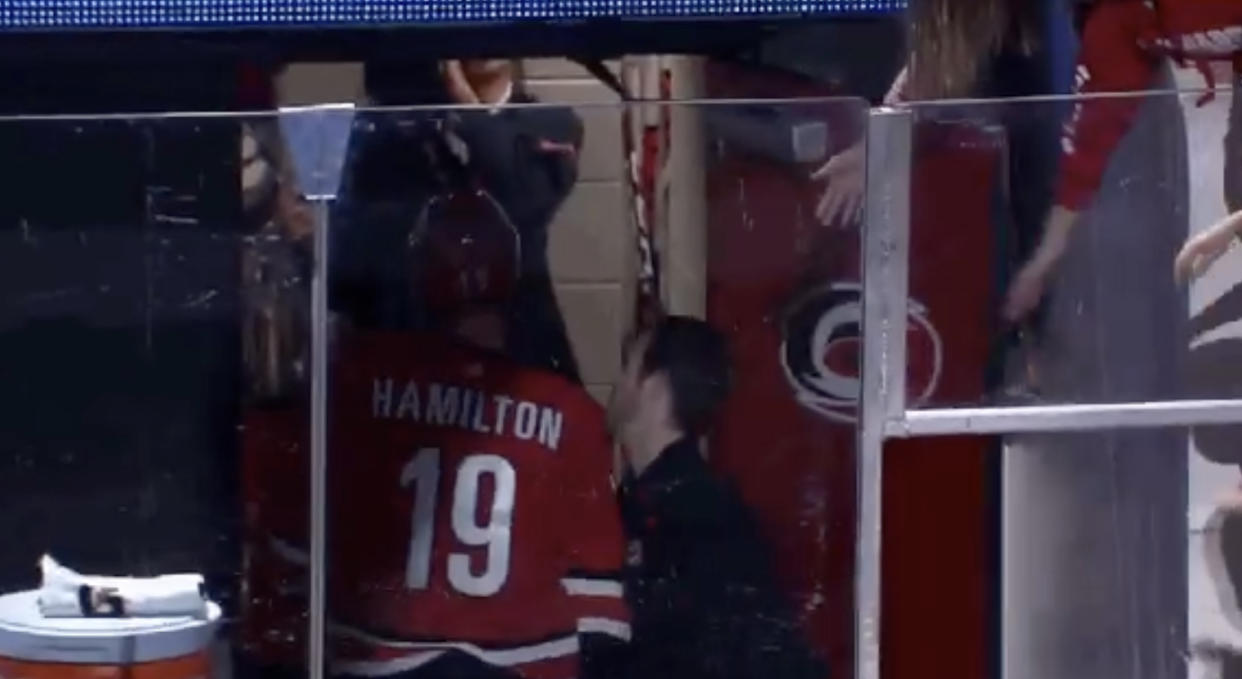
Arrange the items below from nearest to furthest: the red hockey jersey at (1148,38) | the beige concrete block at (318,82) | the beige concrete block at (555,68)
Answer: the red hockey jersey at (1148,38) < the beige concrete block at (318,82) < the beige concrete block at (555,68)

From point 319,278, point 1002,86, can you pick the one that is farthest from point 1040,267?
point 319,278

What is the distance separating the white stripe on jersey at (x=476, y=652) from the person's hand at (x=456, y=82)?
1.01 meters

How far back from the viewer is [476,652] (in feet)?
11.4

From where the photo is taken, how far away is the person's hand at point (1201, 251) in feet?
11.2

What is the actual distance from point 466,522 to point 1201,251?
103 cm

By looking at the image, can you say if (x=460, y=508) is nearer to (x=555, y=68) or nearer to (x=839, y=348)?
(x=839, y=348)

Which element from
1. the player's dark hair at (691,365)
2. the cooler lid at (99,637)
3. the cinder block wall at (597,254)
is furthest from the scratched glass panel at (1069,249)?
the cooler lid at (99,637)

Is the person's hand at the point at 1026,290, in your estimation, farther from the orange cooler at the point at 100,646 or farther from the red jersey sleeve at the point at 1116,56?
the orange cooler at the point at 100,646

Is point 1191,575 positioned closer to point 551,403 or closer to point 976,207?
point 976,207

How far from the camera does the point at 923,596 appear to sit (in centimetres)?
352

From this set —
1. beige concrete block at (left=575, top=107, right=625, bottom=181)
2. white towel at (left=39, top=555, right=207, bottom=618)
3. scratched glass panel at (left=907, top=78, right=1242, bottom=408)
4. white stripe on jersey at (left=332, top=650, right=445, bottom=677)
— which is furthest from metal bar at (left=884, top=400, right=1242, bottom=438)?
white towel at (left=39, top=555, right=207, bottom=618)

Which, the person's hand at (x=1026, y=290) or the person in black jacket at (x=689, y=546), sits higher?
the person's hand at (x=1026, y=290)

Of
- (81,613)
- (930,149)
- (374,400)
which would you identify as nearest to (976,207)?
(930,149)

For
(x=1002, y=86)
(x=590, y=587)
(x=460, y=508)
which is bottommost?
(x=590, y=587)
